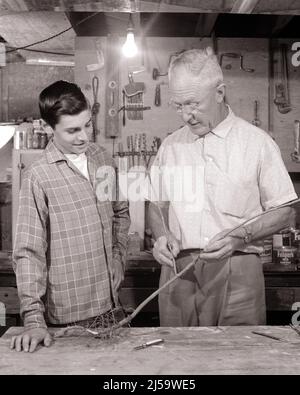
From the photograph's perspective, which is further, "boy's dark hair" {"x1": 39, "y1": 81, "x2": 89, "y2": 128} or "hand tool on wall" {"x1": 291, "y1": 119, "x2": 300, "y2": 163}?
"hand tool on wall" {"x1": 291, "y1": 119, "x2": 300, "y2": 163}

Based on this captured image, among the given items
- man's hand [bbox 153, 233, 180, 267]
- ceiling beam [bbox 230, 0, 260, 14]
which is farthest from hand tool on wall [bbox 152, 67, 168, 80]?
man's hand [bbox 153, 233, 180, 267]

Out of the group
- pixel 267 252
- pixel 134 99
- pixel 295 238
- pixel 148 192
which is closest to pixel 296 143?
pixel 295 238

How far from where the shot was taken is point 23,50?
2324mm

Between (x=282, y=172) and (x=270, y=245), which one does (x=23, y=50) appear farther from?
(x=270, y=245)

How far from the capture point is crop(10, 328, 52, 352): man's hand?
4.76 feet

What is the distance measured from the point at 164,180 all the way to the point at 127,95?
2.08ft

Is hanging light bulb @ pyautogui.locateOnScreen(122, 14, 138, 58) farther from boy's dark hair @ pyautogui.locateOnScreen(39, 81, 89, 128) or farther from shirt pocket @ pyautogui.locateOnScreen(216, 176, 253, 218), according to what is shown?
shirt pocket @ pyautogui.locateOnScreen(216, 176, 253, 218)

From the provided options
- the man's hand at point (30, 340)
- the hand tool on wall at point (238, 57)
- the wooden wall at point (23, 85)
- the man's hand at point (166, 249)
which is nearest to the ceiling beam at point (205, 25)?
the hand tool on wall at point (238, 57)

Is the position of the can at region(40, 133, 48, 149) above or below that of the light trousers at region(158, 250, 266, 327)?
above

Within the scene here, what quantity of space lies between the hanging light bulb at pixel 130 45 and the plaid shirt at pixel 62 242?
648 mm

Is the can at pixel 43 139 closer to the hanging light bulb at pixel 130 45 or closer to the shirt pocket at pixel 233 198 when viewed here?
the hanging light bulb at pixel 130 45

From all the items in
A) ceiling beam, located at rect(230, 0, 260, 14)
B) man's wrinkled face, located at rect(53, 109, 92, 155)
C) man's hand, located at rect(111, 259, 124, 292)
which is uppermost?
ceiling beam, located at rect(230, 0, 260, 14)

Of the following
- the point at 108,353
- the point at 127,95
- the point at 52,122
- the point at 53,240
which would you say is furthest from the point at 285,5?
the point at 108,353

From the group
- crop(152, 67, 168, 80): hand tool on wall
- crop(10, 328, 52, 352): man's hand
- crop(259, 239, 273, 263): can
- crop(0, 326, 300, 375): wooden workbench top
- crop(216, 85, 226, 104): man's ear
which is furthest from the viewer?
crop(152, 67, 168, 80): hand tool on wall
